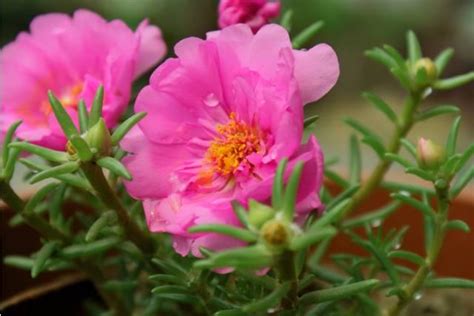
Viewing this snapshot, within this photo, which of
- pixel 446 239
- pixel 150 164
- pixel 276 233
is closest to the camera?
pixel 276 233

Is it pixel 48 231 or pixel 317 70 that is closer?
pixel 317 70

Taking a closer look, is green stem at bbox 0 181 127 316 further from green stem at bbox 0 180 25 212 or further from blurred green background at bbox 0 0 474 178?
blurred green background at bbox 0 0 474 178

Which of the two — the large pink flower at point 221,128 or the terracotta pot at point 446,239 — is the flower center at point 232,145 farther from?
the terracotta pot at point 446,239

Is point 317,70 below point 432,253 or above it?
above

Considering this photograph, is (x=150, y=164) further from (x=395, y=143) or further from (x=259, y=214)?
(x=395, y=143)

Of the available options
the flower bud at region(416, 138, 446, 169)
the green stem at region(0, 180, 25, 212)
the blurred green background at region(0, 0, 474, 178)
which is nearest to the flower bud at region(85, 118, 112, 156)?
the green stem at region(0, 180, 25, 212)

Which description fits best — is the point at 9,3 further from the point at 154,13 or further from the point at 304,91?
the point at 304,91

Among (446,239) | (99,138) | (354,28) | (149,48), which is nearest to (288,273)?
(99,138)

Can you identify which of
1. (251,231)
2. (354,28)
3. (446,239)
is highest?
(251,231)
